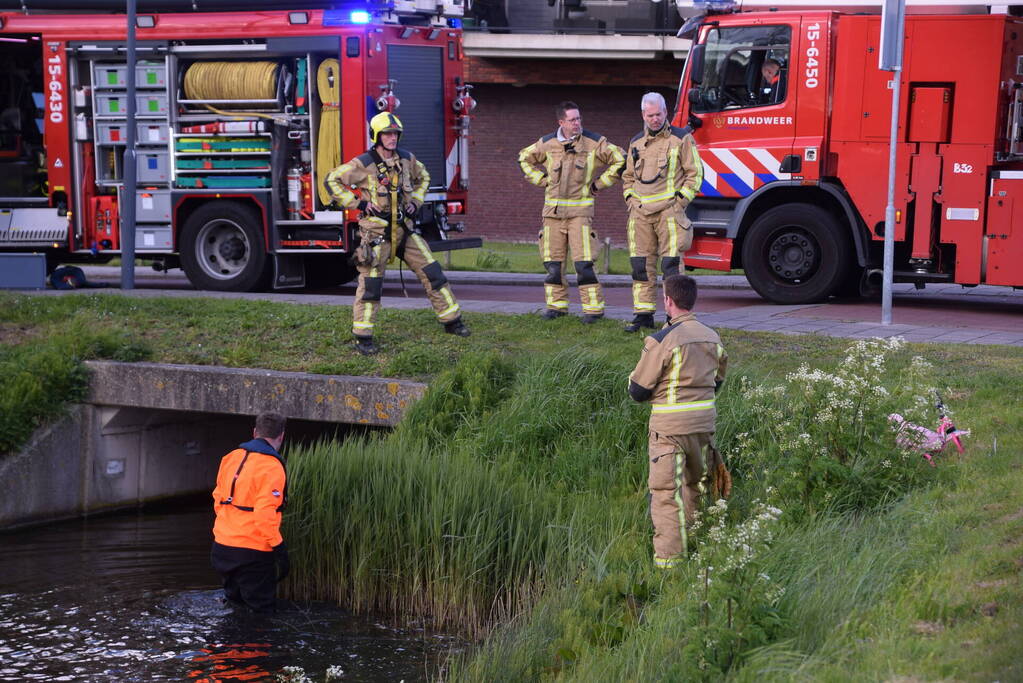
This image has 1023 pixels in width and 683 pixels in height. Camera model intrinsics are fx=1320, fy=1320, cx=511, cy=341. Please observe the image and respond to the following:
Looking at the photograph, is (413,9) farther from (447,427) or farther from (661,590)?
(661,590)

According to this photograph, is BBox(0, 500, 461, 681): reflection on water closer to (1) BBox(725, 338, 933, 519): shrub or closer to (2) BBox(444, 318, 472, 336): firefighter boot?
(1) BBox(725, 338, 933, 519): shrub

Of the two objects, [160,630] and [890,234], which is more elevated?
[890,234]

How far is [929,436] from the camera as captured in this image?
770cm

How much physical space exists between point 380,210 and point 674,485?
13.5 ft

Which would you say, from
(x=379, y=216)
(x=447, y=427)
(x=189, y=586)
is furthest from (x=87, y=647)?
(x=379, y=216)

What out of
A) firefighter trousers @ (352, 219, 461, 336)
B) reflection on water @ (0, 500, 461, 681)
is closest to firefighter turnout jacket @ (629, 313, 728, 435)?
reflection on water @ (0, 500, 461, 681)

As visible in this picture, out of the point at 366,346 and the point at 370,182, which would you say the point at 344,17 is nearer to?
the point at 370,182

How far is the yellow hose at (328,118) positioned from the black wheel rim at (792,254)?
4.64 meters

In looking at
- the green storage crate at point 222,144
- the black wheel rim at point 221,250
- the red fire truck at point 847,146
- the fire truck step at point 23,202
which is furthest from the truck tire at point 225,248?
the red fire truck at point 847,146

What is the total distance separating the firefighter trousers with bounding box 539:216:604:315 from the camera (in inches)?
433

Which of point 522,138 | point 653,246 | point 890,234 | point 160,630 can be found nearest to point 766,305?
point 890,234

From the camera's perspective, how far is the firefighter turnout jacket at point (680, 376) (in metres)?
6.75

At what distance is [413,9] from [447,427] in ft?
21.2

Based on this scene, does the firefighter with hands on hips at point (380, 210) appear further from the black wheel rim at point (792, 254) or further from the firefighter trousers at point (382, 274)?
the black wheel rim at point (792, 254)
